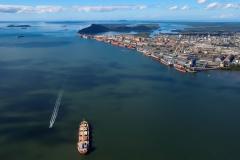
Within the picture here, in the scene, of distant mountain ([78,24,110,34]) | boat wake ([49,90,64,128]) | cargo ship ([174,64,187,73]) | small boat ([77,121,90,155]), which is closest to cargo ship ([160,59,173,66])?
cargo ship ([174,64,187,73])

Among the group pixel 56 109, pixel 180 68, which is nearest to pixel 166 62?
pixel 180 68

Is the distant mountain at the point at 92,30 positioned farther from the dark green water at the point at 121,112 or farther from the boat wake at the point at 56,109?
the boat wake at the point at 56,109

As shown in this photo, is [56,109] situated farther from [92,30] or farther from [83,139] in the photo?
[92,30]

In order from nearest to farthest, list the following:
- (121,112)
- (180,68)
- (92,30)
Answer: (121,112) → (180,68) → (92,30)

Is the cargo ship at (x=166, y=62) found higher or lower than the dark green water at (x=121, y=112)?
lower

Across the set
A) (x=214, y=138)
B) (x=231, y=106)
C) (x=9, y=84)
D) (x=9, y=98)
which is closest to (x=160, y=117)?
(x=214, y=138)

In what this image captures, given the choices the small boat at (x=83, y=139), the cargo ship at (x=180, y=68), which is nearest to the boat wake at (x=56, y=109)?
the small boat at (x=83, y=139)

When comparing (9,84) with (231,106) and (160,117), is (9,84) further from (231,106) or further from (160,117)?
(231,106)
